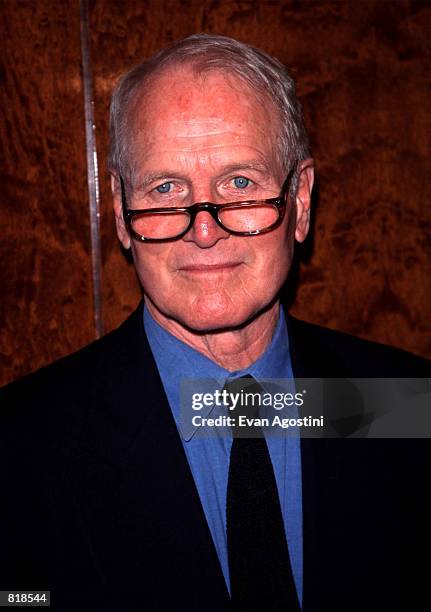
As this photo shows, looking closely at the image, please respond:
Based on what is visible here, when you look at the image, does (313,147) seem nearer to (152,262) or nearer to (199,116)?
(199,116)

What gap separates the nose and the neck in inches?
8.9

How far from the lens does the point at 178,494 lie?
3.92ft

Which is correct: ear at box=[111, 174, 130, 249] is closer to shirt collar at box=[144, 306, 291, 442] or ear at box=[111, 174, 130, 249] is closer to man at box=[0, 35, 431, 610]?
man at box=[0, 35, 431, 610]

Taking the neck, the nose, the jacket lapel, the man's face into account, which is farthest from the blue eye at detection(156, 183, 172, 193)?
the jacket lapel

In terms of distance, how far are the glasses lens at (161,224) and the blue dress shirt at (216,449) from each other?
0.74 ft

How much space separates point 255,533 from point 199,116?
0.83 meters

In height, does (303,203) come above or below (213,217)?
above

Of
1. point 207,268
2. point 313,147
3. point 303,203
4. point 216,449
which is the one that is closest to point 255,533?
point 216,449

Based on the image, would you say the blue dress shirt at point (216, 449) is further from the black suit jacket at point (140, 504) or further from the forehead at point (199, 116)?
the forehead at point (199, 116)

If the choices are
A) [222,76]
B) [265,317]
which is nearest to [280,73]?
[222,76]

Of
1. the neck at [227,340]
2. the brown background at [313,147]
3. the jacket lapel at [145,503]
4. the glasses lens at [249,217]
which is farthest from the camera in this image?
the brown background at [313,147]

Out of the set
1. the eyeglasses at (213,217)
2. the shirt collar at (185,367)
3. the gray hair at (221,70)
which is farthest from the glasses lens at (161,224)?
the shirt collar at (185,367)

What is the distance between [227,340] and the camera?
54.3 inches

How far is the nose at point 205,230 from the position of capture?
1.22m
